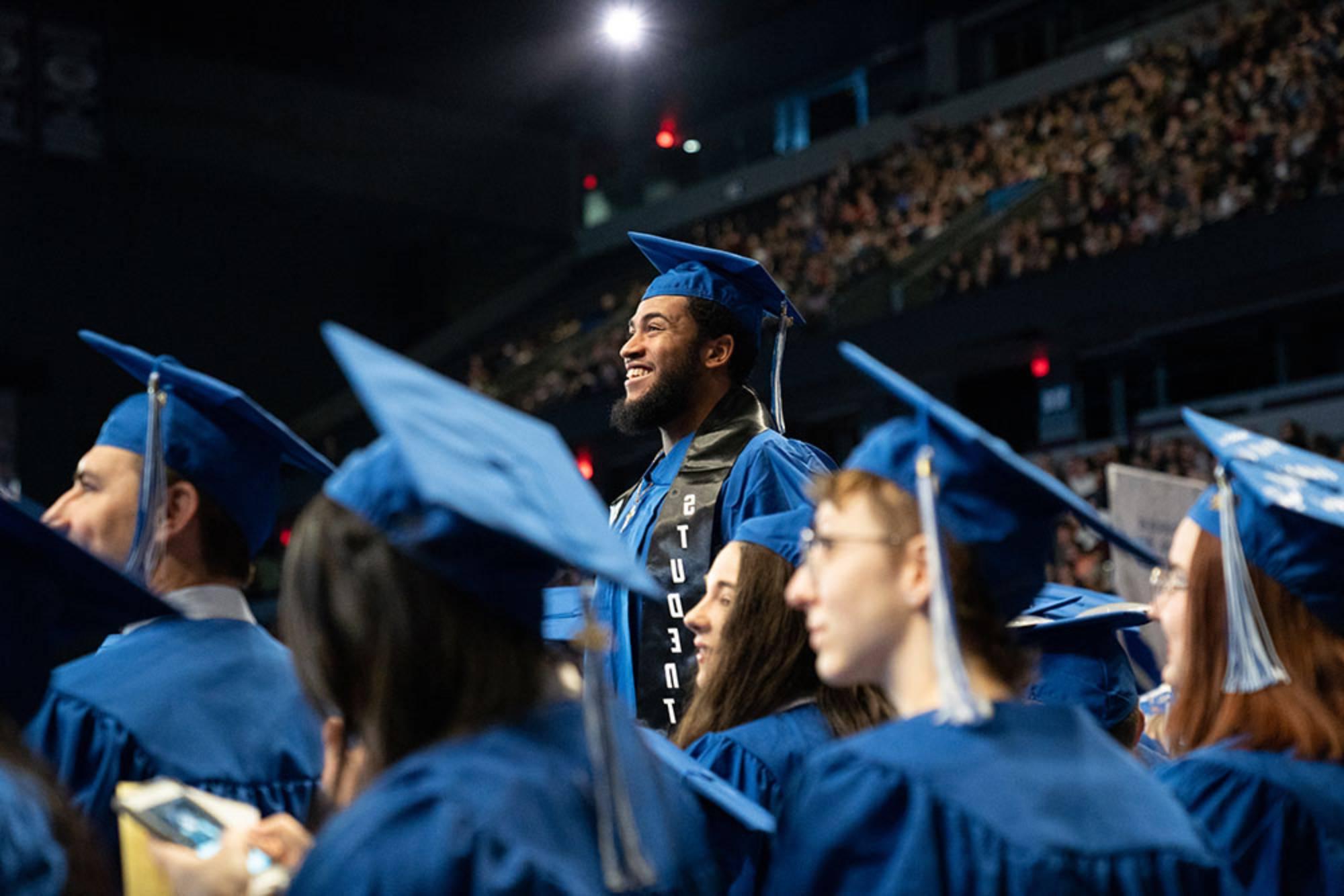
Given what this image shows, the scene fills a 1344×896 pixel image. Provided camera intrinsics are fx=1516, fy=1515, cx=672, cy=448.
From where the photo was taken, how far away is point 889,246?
13.3 meters

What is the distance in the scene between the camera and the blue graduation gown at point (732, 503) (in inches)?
133

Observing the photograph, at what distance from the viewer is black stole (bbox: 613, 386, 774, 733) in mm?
3418

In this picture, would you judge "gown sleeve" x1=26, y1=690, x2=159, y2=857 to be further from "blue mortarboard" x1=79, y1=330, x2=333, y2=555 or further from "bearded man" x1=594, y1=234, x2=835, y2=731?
"bearded man" x1=594, y1=234, x2=835, y2=731

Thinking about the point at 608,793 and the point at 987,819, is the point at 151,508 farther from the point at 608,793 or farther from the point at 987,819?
the point at 987,819

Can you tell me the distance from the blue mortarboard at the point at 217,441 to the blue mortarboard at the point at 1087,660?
1.63 m

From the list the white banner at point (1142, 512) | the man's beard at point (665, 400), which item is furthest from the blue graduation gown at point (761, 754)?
the white banner at point (1142, 512)

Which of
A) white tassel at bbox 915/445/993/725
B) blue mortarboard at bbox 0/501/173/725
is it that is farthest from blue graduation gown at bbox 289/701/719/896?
blue mortarboard at bbox 0/501/173/725

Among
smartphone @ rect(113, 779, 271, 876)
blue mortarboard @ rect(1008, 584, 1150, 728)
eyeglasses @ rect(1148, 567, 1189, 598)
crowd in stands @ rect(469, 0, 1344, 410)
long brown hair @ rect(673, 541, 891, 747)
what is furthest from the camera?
crowd in stands @ rect(469, 0, 1344, 410)

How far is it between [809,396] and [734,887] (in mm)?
9865

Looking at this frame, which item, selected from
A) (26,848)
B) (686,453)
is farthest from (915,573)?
(686,453)

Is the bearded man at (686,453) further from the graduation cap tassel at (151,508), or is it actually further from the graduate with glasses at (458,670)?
the graduate with glasses at (458,670)

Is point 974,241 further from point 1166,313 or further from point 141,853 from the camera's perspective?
point 141,853

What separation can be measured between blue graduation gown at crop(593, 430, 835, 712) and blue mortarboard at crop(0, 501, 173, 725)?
5.27 ft

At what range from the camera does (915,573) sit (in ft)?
5.94
